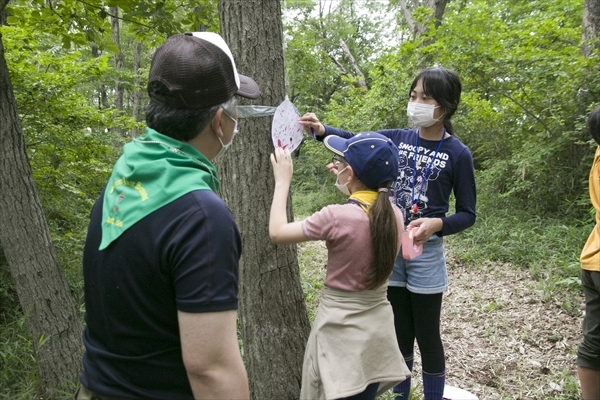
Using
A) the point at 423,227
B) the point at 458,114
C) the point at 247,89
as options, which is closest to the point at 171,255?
the point at 247,89

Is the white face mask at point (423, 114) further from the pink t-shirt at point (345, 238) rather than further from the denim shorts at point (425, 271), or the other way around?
the pink t-shirt at point (345, 238)

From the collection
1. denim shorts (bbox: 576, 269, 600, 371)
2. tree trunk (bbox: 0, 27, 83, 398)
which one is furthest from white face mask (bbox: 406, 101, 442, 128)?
tree trunk (bbox: 0, 27, 83, 398)

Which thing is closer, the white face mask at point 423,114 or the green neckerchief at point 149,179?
the green neckerchief at point 149,179

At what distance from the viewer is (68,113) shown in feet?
14.4

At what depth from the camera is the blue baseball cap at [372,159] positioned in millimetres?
1952

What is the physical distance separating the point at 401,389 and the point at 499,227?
4713 millimetres

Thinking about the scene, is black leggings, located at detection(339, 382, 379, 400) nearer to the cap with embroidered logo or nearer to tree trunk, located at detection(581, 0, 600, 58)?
the cap with embroidered logo

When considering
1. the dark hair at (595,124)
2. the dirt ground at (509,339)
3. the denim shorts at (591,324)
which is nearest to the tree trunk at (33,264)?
the dirt ground at (509,339)

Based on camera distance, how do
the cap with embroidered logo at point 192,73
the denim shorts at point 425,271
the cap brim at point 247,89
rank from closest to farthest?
the cap with embroidered logo at point 192,73 < the cap brim at point 247,89 < the denim shorts at point 425,271

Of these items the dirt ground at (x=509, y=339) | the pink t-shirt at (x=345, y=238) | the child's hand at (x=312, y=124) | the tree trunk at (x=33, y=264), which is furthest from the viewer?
the dirt ground at (x=509, y=339)

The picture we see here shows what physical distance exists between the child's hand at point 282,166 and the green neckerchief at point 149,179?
701 millimetres

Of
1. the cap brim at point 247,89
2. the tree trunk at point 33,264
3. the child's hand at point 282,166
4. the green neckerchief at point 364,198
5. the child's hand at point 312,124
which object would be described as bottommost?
the tree trunk at point 33,264

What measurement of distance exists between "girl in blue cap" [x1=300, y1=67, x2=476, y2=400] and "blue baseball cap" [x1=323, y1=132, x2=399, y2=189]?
1.49 feet

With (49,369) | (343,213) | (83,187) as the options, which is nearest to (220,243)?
(343,213)
